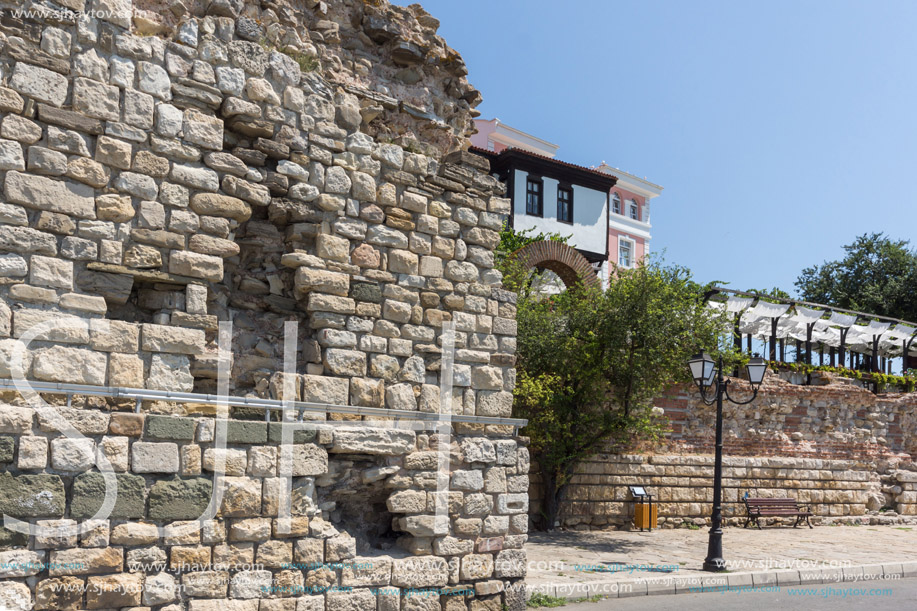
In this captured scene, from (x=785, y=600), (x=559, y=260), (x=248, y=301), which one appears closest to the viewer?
(x=248, y=301)

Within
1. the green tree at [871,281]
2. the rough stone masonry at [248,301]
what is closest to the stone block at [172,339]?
the rough stone masonry at [248,301]

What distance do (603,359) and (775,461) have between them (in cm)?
574

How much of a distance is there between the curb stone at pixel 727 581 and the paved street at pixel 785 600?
0.44ft

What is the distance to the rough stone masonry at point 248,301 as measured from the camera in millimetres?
4828

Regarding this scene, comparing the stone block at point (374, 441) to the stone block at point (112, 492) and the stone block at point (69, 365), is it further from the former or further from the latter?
the stone block at point (69, 365)

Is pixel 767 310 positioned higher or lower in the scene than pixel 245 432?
higher

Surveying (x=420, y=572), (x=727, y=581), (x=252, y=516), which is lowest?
(x=727, y=581)

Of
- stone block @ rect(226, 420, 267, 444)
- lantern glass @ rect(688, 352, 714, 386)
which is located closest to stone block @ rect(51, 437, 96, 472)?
stone block @ rect(226, 420, 267, 444)

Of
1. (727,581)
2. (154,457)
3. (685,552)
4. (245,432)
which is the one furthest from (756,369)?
(154,457)

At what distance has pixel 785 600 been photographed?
A: 28.9 ft

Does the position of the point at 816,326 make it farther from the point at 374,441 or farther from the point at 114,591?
the point at 114,591

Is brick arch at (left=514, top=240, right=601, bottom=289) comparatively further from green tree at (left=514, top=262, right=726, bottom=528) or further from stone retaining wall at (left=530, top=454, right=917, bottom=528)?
stone retaining wall at (left=530, top=454, right=917, bottom=528)

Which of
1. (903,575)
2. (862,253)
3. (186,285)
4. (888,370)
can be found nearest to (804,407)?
(903,575)

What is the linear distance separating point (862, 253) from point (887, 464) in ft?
56.2
